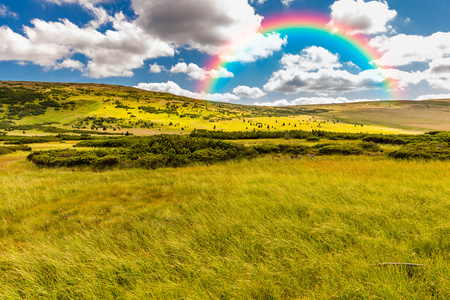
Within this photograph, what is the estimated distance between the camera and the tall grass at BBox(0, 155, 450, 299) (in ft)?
8.34

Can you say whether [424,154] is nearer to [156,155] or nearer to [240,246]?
[240,246]

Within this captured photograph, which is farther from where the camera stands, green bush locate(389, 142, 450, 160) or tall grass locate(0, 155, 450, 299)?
green bush locate(389, 142, 450, 160)

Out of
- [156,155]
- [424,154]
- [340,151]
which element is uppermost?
[156,155]

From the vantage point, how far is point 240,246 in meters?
3.42

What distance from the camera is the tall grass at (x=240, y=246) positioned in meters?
2.54

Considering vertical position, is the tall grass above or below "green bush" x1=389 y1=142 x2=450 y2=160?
below

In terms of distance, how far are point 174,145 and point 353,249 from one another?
14481 mm

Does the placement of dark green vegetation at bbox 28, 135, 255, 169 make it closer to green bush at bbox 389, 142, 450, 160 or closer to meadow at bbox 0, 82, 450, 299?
meadow at bbox 0, 82, 450, 299

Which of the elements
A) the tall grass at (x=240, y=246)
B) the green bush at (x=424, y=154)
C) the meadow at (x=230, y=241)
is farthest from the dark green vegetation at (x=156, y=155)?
the green bush at (x=424, y=154)

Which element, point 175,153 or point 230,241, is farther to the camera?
point 175,153

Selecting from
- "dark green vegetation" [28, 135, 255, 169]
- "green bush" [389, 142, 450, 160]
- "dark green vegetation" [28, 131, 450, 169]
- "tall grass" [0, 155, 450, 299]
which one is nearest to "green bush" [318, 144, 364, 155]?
"dark green vegetation" [28, 131, 450, 169]

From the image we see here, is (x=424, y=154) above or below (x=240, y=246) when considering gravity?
above

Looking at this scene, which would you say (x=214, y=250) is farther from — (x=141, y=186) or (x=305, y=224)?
(x=141, y=186)

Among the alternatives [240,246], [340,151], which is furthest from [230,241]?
[340,151]
